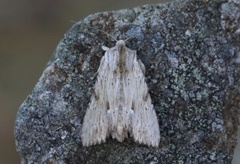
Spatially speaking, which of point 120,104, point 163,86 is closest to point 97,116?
point 120,104

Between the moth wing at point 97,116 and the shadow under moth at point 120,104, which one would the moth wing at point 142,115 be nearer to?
the shadow under moth at point 120,104

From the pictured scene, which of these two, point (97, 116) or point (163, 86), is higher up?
point (163, 86)

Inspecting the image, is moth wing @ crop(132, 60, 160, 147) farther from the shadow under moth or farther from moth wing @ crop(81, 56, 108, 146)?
moth wing @ crop(81, 56, 108, 146)

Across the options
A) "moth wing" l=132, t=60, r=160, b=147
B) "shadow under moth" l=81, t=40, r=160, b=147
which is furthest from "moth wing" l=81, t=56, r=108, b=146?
"moth wing" l=132, t=60, r=160, b=147

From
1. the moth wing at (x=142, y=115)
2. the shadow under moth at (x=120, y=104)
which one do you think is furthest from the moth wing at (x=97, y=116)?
the moth wing at (x=142, y=115)

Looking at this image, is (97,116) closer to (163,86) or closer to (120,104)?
(120,104)

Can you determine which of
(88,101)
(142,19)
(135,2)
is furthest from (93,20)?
(135,2)
